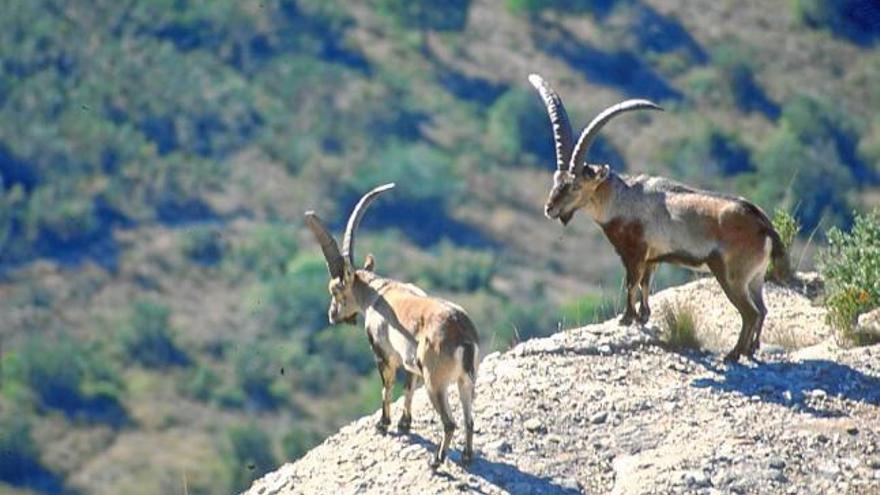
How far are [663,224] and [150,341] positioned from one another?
154 ft

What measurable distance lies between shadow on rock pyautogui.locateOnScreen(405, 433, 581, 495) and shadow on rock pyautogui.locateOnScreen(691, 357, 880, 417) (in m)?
2.09

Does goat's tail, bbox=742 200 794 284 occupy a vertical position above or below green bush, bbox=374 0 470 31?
above

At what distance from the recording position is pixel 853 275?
21531 mm

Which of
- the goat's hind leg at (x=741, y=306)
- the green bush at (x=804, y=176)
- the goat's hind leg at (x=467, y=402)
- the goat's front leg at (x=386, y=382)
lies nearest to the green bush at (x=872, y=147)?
the green bush at (x=804, y=176)

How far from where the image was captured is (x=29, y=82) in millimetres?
85062

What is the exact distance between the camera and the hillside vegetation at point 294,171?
62500 millimetres

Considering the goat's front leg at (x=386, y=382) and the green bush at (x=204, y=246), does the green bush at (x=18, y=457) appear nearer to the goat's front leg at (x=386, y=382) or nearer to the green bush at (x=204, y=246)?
the green bush at (x=204, y=246)

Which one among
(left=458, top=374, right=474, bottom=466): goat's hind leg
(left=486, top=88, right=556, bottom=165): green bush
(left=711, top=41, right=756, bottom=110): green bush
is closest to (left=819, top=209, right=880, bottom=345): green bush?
(left=458, top=374, right=474, bottom=466): goat's hind leg

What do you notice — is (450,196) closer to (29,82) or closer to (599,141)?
(599,141)

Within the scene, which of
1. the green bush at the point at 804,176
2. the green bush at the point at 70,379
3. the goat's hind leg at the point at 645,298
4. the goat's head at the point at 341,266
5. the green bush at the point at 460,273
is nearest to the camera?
the goat's head at the point at 341,266

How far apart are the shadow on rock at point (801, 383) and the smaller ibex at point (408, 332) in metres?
2.51

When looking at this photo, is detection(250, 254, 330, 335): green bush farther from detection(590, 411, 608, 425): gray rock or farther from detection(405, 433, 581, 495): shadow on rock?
detection(405, 433, 581, 495): shadow on rock

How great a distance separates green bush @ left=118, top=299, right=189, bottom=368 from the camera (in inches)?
2576

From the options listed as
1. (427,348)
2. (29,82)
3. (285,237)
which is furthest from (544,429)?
(29,82)
